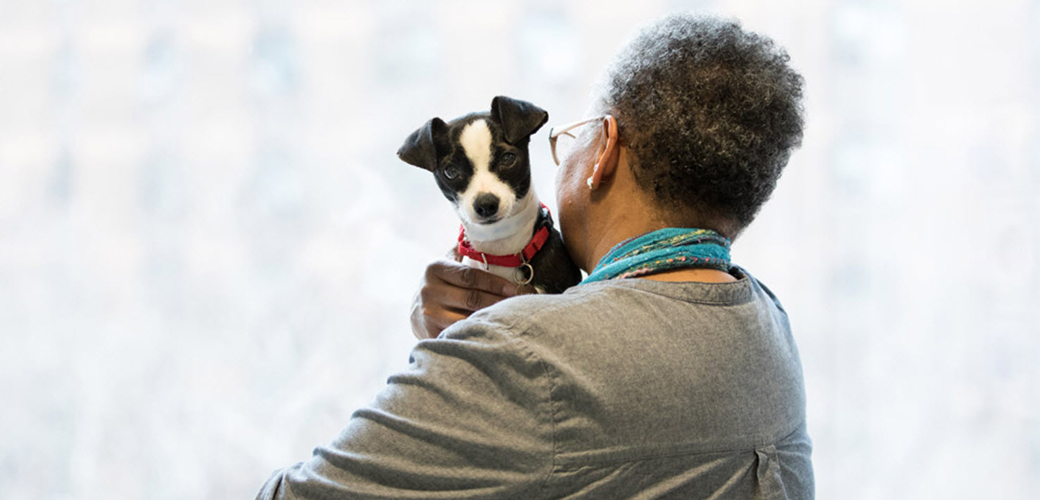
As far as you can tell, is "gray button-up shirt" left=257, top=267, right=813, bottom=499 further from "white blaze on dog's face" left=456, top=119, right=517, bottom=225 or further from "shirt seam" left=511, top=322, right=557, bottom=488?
"white blaze on dog's face" left=456, top=119, right=517, bottom=225

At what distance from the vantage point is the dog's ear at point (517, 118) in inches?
60.3

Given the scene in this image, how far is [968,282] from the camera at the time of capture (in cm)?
222

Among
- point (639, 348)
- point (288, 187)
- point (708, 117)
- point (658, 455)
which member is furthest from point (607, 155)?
point (288, 187)

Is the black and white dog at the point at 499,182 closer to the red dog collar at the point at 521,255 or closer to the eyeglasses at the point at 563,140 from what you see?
the red dog collar at the point at 521,255

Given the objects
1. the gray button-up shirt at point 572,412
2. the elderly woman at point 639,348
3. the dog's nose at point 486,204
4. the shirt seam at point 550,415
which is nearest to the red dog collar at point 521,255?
the dog's nose at point 486,204

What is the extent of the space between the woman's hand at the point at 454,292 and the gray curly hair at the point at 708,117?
0.44 m

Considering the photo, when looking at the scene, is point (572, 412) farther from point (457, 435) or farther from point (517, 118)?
point (517, 118)

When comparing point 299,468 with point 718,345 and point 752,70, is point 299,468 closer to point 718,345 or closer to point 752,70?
point 718,345

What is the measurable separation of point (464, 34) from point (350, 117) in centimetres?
33

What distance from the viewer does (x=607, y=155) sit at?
1238 millimetres

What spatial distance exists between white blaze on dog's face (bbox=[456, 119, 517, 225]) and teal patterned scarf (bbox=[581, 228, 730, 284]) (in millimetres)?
360

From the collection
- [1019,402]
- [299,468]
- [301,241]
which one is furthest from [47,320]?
[1019,402]

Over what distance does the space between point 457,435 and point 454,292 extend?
0.63 metres

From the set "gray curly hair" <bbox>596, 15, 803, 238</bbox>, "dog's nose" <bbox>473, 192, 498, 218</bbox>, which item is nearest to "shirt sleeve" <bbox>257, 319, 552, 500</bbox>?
"gray curly hair" <bbox>596, 15, 803, 238</bbox>
